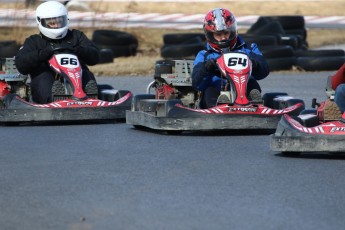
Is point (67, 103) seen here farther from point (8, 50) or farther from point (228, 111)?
point (8, 50)

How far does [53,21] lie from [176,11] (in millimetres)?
18286

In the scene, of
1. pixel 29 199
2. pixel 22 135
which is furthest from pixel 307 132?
pixel 22 135

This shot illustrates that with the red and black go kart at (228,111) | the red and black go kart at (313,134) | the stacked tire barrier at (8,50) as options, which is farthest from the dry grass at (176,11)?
the red and black go kart at (313,134)

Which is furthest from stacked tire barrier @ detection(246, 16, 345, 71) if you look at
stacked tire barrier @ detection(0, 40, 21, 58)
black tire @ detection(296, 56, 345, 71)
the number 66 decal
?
the number 66 decal

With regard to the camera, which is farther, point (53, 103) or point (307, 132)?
point (53, 103)

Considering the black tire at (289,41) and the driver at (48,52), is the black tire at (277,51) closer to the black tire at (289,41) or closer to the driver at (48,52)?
the black tire at (289,41)

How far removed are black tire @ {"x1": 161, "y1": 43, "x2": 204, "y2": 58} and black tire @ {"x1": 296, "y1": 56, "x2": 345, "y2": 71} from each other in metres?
1.56

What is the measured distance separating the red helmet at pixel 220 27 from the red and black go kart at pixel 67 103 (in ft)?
3.70

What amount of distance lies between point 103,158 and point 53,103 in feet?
8.77

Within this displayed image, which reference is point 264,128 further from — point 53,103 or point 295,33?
point 295,33

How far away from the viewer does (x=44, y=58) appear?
1089cm

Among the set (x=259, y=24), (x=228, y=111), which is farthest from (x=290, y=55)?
(x=228, y=111)

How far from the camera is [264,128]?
9.45 metres

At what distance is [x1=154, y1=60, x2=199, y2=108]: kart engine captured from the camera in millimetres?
10609
